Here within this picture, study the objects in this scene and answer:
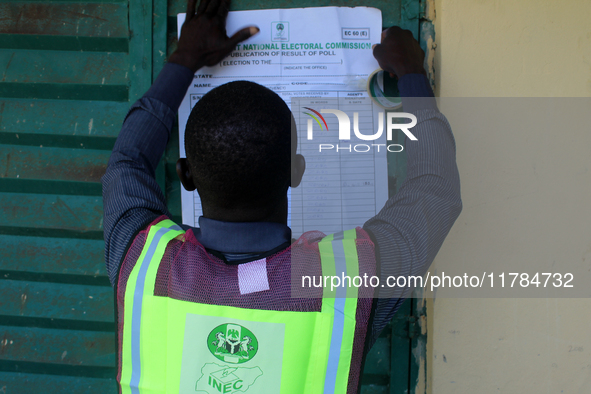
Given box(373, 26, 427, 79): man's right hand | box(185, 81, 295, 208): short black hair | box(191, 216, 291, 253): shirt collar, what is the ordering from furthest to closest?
box(373, 26, 427, 79): man's right hand, box(191, 216, 291, 253): shirt collar, box(185, 81, 295, 208): short black hair

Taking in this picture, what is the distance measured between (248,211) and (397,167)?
2.35 feet

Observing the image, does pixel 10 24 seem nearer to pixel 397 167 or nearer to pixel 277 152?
pixel 277 152

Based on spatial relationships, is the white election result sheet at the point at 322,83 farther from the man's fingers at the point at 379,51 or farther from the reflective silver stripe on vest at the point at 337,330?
the reflective silver stripe on vest at the point at 337,330

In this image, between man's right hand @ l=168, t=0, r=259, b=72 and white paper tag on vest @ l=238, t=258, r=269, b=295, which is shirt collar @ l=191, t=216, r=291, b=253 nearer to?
white paper tag on vest @ l=238, t=258, r=269, b=295

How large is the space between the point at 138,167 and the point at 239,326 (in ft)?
2.01

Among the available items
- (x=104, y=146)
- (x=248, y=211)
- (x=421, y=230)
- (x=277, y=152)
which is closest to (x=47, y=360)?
(x=104, y=146)

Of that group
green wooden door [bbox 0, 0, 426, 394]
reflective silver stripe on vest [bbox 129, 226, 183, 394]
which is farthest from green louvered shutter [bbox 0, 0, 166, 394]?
reflective silver stripe on vest [bbox 129, 226, 183, 394]

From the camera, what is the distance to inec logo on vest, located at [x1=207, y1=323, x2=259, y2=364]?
32.7 inches

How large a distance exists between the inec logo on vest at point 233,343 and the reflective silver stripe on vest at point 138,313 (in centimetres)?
19

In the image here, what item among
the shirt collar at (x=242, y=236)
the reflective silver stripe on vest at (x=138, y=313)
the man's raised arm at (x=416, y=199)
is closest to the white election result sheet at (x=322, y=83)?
the man's raised arm at (x=416, y=199)

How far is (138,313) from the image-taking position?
875 millimetres

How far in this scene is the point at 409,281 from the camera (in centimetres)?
95

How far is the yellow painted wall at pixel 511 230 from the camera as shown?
4.46ft

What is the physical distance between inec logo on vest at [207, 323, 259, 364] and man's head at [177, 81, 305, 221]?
0.85 feet
